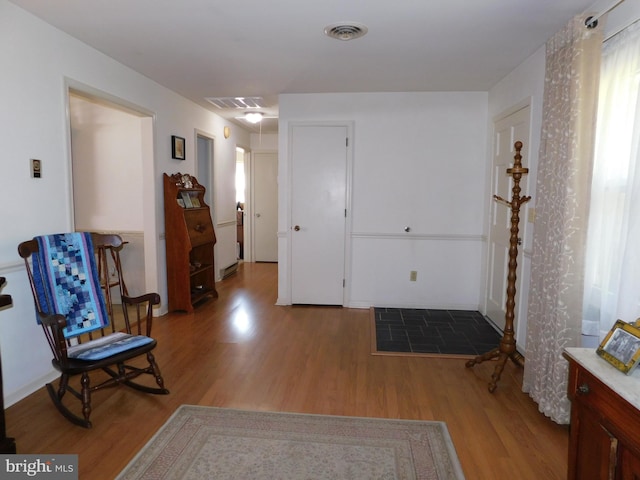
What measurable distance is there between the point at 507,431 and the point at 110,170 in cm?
428

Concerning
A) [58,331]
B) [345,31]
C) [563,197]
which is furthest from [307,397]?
[345,31]

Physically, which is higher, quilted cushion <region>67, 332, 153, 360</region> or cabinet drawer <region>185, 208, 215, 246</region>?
cabinet drawer <region>185, 208, 215, 246</region>

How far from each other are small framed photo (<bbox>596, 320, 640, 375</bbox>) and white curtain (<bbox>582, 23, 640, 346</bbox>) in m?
0.67

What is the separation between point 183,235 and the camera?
4426mm

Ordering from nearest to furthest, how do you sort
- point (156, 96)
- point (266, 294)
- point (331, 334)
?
point (331, 334), point (156, 96), point (266, 294)

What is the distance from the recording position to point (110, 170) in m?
4.51

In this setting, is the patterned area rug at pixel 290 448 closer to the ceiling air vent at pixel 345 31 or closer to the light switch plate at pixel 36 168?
the light switch plate at pixel 36 168

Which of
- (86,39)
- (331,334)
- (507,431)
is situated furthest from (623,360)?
(86,39)

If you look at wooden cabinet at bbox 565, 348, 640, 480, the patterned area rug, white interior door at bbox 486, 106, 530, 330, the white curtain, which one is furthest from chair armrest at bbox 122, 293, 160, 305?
white interior door at bbox 486, 106, 530, 330

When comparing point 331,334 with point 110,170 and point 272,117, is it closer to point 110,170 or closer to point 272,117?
point 110,170

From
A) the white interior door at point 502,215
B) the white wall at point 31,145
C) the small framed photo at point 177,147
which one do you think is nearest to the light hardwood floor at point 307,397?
the white wall at point 31,145

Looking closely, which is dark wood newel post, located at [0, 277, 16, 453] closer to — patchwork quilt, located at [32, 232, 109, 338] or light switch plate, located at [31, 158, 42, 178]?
patchwork quilt, located at [32, 232, 109, 338]

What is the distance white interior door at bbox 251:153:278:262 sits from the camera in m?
7.64

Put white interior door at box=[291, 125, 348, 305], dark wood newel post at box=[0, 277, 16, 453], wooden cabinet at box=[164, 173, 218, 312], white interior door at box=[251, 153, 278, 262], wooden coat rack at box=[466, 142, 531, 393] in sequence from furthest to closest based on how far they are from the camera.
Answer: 1. white interior door at box=[251, 153, 278, 262]
2. white interior door at box=[291, 125, 348, 305]
3. wooden cabinet at box=[164, 173, 218, 312]
4. wooden coat rack at box=[466, 142, 531, 393]
5. dark wood newel post at box=[0, 277, 16, 453]
